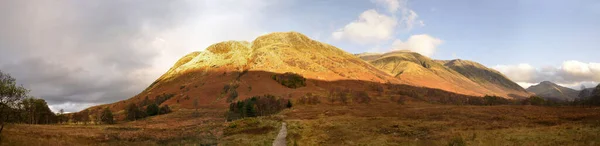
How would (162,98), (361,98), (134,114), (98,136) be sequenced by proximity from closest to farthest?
(98,136)
(134,114)
(361,98)
(162,98)

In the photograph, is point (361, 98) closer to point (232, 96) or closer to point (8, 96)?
point (232, 96)

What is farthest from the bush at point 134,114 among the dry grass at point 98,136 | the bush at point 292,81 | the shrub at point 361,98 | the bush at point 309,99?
the shrub at point 361,98

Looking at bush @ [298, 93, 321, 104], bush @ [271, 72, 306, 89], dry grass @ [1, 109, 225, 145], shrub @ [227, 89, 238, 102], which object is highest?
bush @ [271, 72, 306, 89]

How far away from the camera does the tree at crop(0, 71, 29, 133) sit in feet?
98.1

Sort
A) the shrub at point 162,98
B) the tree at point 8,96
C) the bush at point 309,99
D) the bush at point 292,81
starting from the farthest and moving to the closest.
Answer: the shrub at point 162,98 < the bush at point 292,81 < the bush at point 309,99 < the tree at point 8,96

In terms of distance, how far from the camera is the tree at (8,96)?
98.1 ft

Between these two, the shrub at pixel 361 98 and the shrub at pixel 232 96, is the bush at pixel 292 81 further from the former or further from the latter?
the shrub at pixel 361 98

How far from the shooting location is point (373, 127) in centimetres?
4981

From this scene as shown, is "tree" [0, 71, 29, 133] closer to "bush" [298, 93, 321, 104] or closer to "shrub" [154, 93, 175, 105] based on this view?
"bush" [298, 93, 321, 104]

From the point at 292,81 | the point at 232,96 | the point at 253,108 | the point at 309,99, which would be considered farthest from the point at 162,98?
the point at 253,108

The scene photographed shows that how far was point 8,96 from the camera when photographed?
3080cm

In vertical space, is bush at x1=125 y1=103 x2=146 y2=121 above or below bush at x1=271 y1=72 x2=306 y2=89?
below

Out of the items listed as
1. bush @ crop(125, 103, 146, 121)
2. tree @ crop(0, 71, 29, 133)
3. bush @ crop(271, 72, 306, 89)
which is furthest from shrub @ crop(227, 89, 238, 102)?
tree @ crop(0, 71, 29, 133)

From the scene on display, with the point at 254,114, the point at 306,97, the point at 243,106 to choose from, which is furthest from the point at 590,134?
the point at 306,97
